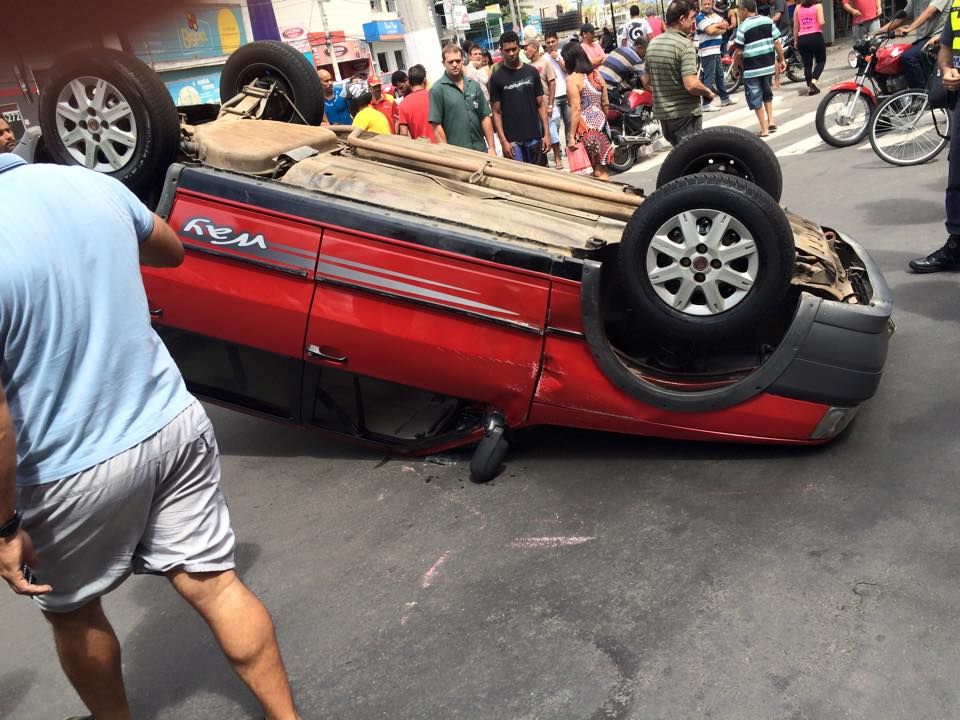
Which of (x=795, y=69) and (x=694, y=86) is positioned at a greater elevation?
(x=694, y=86)

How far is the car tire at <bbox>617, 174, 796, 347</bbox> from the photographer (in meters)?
3.43

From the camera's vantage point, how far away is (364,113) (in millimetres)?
8234

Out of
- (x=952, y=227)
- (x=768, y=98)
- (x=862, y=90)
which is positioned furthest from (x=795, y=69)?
(x=952, y=227)

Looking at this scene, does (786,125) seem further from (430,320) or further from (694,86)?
(430,320)

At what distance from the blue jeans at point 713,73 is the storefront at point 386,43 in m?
32.2

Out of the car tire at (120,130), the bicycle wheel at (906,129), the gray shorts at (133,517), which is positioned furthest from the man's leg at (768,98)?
the gray shorts at (133,517)

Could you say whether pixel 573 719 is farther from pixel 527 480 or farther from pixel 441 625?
pixel 527 480

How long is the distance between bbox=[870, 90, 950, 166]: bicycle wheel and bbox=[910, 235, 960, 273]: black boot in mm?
3368

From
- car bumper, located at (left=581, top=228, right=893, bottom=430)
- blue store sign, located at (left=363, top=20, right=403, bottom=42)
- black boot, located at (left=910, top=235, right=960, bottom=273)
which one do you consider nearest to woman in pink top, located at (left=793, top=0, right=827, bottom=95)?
black boot, located at (left=910, top=235, right=960, bottom=273)

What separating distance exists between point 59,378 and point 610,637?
1.79 metres

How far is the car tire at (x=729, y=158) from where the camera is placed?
4.57 m

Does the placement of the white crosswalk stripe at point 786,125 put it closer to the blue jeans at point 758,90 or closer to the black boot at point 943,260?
the blue jeans at point 758,90

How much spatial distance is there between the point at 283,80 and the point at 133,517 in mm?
3590

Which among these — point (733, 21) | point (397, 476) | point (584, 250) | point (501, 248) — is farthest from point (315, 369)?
point (733, 21)
